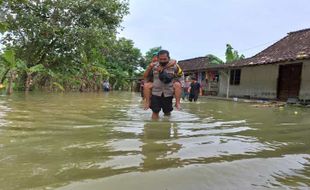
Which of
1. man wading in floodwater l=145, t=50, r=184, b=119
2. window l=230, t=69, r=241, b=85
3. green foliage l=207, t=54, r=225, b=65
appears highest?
green foliage l=207, t=54, r=225, b=65

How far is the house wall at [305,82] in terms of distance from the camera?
55.8 ft

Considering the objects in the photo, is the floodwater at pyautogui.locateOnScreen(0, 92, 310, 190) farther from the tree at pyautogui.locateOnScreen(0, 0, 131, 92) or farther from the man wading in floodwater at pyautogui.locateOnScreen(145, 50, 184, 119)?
the tree at pyautogui.locateOnScreen(0, 0, 131, 92)

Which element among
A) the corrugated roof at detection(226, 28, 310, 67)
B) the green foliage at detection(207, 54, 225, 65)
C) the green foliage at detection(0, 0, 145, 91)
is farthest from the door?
the green foliage at detection(0, 0, 145, 91)

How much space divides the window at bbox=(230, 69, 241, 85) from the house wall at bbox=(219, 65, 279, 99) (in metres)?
0.28

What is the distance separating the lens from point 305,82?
17.3 meters

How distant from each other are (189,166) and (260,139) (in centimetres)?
199

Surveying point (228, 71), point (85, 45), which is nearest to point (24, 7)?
point (85, 45)

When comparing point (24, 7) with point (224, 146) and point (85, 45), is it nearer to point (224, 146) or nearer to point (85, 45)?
point (85, 45)

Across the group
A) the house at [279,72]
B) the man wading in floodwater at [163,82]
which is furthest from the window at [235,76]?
the man wading in floodwater at [163,82]

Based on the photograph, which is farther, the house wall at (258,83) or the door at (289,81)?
the house wall at (258,83)

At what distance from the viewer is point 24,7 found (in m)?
22.5

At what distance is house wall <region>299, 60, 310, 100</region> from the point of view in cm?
1702

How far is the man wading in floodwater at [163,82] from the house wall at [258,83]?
14.1 meters

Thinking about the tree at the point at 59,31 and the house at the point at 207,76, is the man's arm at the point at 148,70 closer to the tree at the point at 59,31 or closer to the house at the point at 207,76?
the tree at the point at 59,31
